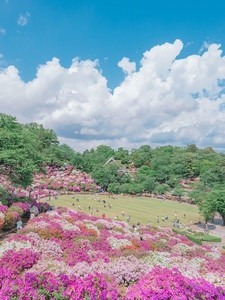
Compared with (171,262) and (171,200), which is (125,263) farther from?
(171,200)

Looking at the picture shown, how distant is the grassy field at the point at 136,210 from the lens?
5366 centimetres

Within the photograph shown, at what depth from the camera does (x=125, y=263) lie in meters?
12.6

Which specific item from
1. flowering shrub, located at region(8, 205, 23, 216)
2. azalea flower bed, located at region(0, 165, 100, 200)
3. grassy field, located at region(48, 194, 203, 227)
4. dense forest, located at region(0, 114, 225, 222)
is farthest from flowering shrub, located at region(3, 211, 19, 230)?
azalea flower bed, located at region(0, 165, 100, 200)

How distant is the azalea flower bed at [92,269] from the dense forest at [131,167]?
41.6 ft

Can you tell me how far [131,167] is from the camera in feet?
431

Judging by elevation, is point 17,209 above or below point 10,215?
above

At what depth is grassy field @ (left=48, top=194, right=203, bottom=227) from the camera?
53656 mm

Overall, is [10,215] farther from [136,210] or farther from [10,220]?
[136,210]

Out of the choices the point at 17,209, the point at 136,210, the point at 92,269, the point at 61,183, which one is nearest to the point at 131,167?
the point at 61,183

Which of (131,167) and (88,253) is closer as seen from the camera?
(88,253)

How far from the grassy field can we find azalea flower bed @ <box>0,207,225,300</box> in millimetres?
32652

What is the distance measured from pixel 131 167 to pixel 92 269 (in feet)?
393

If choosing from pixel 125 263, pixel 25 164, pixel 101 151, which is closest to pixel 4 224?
pixel 25 164

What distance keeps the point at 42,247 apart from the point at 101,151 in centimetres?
14367
